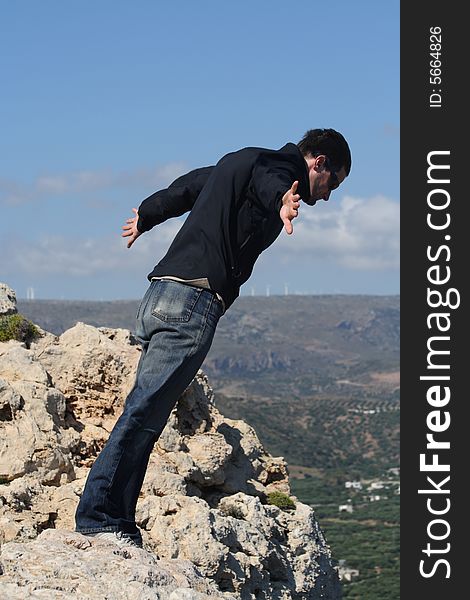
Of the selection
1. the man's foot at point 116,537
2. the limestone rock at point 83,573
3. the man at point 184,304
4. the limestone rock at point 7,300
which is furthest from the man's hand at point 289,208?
the limestone rock at point 7,300

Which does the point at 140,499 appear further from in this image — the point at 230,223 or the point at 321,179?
the point at 321,179

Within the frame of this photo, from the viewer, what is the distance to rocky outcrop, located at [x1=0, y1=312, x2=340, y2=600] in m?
5.82

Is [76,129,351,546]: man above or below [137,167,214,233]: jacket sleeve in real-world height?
below

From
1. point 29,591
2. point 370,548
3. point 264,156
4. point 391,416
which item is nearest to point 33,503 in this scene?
point 29,591

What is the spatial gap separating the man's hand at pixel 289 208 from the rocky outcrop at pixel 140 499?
7.28ft

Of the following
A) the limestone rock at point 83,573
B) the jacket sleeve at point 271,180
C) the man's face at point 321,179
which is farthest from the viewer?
the man's face at point 321,179

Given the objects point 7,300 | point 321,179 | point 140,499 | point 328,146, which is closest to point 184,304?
point 321,179

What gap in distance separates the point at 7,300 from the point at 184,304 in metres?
5.84

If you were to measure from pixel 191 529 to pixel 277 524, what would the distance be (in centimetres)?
222

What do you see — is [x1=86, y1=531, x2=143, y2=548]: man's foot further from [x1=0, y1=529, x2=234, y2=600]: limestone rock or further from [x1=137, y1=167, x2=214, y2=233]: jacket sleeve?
[x1=137, y1=167, x2=214, y2=233]: jacket sleeve

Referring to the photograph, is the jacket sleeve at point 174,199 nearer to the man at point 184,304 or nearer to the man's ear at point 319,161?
the man at point 184,304

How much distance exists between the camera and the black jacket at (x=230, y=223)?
6480 millimetres

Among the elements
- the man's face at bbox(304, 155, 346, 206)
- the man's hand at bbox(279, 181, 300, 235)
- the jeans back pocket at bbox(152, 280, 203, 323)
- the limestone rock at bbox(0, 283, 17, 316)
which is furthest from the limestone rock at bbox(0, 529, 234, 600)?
the limestone rock at bbox(0, 283, 17, 316)

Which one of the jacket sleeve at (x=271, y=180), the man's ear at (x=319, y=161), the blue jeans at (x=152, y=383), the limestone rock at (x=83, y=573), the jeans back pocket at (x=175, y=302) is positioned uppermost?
the man's ear at (x=319, y=161)
